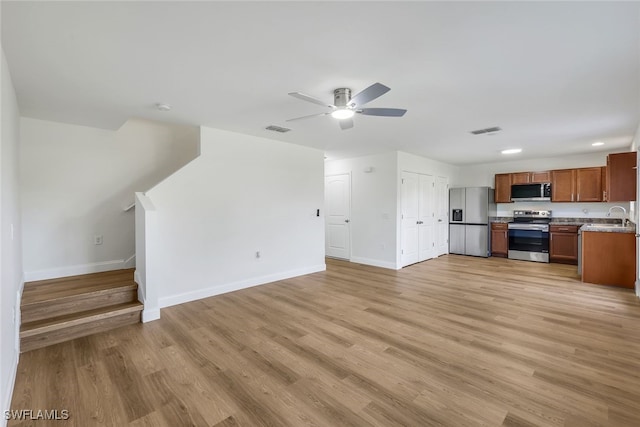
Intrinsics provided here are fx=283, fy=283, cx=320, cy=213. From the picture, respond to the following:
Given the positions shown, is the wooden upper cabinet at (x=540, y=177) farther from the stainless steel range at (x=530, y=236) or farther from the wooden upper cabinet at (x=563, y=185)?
the stainless steel range at (x=530, y=236)

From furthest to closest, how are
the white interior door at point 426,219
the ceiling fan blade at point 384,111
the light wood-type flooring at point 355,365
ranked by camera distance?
1. the white interior door at point 426,219
2. the ceiling fan blade at point 384,111
3. the light wood-type flooring at point 355,365

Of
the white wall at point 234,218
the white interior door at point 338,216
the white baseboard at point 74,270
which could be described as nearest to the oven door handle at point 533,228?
the white interior door at point 338,216

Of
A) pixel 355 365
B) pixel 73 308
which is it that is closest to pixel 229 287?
pixel 73 308

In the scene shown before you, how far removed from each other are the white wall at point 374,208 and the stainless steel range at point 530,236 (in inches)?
133

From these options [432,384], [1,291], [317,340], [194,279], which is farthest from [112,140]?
[432,384]

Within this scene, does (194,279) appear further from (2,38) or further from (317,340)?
(2,38)

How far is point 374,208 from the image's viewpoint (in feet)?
20.6

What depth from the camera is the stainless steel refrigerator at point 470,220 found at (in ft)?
24.0

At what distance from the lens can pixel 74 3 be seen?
1.63m

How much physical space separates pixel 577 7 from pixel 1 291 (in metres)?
3.97

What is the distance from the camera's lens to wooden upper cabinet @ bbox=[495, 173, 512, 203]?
24.1ft

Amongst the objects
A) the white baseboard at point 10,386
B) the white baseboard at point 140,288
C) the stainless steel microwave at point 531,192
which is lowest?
Result: the white baseboard at point 10,386

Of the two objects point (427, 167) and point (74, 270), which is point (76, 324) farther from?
point (427, 167)

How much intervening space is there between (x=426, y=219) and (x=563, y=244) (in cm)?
300
